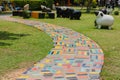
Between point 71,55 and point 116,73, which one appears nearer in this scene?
point 116,73

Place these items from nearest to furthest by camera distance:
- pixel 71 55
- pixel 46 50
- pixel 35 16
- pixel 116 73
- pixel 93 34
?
pixel 116 73, pixel 71 55, pixel 46 50, pixel 93 34, pixel 35 16

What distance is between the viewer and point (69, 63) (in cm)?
764

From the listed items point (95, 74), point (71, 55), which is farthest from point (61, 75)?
point (71, 55)

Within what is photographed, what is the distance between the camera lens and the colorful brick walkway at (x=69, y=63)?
649 centimetres

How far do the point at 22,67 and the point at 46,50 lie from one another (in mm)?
2122

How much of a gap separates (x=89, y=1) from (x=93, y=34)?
57.4 ft

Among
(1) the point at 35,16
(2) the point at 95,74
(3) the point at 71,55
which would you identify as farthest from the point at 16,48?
(1) the point at 35,16

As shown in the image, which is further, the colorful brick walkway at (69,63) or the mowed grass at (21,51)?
the mowed grass at (21,51)

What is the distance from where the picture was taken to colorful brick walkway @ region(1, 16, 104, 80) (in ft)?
21.3

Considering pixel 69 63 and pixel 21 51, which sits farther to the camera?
pixel 21 51

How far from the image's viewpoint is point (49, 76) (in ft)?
21.2

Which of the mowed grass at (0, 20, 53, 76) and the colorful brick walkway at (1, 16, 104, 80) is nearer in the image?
the colorful brick walkway at (1, 16, 104, 80)

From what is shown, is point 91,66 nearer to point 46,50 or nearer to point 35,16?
point 46,50

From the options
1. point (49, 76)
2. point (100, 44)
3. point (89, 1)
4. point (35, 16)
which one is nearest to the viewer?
point (49, 76)
